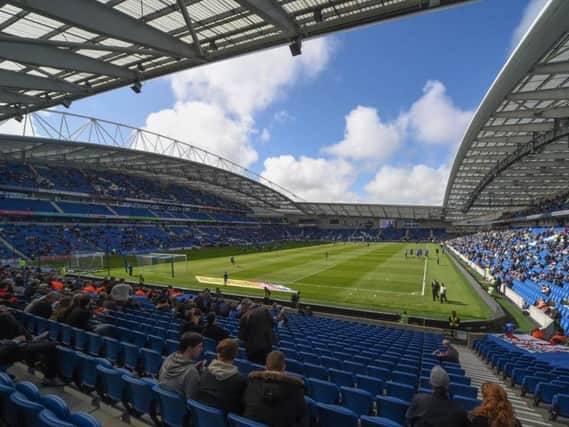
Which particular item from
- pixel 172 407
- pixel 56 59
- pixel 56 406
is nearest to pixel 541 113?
pixel 172 407

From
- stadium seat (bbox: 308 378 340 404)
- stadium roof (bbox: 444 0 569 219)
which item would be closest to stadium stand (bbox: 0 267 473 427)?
stadium seat (bbox: 308 378 340 404)

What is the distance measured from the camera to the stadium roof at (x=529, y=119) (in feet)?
41.2

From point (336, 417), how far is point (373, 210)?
10364 centimetres

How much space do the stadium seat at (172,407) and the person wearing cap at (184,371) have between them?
103mm

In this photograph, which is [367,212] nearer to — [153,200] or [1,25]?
[153,200]

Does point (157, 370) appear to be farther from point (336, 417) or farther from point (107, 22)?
point (107, 22)

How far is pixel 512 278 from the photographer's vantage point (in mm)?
28469

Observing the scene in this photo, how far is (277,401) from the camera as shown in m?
2.94

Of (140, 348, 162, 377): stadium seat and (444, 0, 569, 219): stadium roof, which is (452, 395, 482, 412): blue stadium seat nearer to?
(140, 348, 162, 377): stadium seat

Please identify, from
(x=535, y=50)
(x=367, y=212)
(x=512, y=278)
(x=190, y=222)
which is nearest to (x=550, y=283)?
(x=512, y=278)

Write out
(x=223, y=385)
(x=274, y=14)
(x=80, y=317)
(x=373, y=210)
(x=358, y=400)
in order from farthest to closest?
(x=373, y=210), (x=274, y=14), (x=80, y=317), (x=358, y=400), (x=223, y=385)

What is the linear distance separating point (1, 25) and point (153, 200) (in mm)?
64729

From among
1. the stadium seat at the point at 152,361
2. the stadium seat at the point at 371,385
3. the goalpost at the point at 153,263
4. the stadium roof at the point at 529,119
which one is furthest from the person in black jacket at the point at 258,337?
the goalpost at the point at 153,263

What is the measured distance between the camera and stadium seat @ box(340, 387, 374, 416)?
4.17 m
